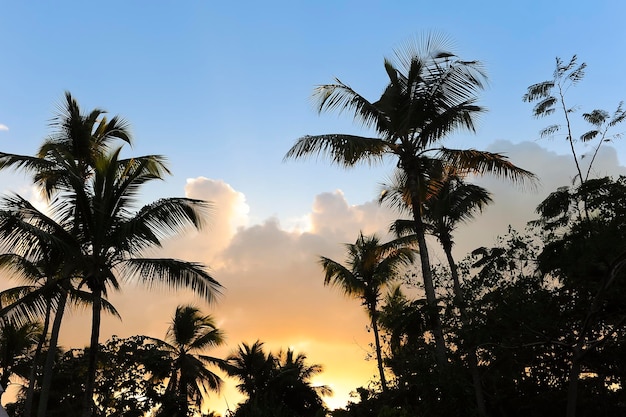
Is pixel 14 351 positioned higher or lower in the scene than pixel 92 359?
higher

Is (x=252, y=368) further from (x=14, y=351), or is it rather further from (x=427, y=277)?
(x=427, y=277)

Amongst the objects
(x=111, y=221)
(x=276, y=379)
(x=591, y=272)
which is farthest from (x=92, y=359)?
(x=276, y=379)

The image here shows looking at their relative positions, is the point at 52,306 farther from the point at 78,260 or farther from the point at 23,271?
the point at 23,271

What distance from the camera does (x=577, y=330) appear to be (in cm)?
1195

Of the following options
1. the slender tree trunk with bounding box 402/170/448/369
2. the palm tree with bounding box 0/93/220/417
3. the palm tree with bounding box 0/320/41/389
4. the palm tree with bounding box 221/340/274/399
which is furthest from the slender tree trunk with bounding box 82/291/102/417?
the palm tree with bounding box 221/340/274/399

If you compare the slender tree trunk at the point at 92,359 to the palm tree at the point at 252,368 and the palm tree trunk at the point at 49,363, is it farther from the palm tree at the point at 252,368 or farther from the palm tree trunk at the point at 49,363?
the palm tree at the point at 252,368

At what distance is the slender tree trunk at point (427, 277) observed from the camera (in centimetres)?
1302

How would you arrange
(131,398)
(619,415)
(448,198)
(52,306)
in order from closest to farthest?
(52,306) < (619,415) < (448,198) < (131,398)

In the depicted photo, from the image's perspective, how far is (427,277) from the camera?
43.3 feet

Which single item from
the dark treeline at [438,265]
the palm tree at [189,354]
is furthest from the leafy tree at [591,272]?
the palm tree at [189,354]

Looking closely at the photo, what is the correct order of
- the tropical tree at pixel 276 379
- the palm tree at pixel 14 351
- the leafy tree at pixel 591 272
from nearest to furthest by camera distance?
the leafy tree at pixel 591 272, the palm tree at pixel 14 351, the tropical tree at pixel 276 379

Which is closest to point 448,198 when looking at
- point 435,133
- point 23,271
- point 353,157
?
point 435,133

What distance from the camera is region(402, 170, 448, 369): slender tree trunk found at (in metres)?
13.0

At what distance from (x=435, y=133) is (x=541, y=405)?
810 cm
